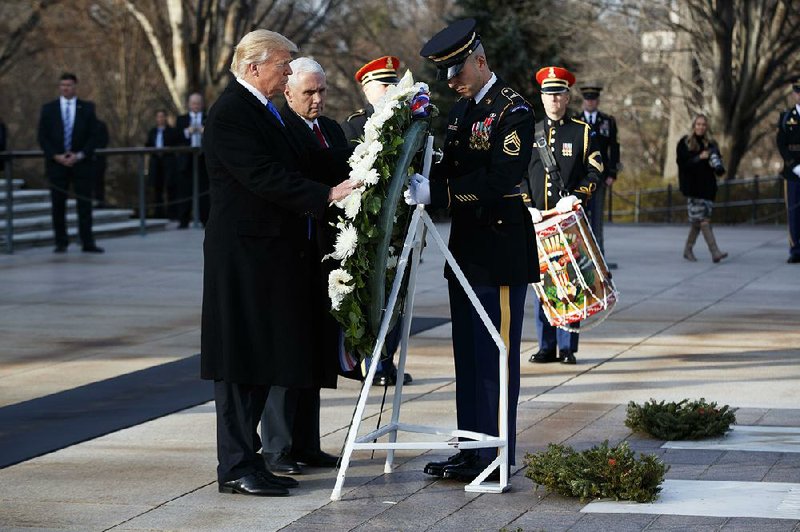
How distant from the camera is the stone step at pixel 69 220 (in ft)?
64.4

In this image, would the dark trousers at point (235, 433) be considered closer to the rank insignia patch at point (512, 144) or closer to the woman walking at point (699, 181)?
the rank insignia patch at point (512, 144)

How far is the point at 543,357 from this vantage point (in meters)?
10.6

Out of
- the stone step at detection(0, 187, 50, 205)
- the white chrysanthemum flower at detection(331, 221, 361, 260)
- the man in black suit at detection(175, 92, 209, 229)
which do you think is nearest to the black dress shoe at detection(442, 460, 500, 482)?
the white chrysanthemum flower at detection(331, 221, 361, 260)

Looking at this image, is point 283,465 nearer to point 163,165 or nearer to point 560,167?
point 560,167

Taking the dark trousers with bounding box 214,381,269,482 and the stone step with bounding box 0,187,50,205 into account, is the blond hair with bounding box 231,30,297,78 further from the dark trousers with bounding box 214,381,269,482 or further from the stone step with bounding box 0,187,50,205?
the stone step with bounding box 0,187,50,205

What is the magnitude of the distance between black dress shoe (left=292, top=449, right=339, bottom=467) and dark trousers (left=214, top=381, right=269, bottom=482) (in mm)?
Result: 495

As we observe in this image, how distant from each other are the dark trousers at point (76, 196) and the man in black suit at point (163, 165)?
190 inches

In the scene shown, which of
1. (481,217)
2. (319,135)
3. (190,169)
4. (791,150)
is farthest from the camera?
(190,169)

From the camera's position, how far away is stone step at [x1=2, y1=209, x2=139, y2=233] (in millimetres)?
19625

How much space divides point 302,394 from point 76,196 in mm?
11624

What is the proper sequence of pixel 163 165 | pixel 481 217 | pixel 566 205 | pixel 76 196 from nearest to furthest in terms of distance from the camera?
pixel 481 217 → pixel 566 205 → pixel 76 196 → pixel 163 165

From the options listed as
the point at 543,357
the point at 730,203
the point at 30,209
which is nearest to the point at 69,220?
the point at 30,209

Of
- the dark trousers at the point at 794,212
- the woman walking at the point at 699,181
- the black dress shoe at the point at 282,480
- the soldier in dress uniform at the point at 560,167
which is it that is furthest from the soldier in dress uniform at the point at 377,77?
the woman walking at the point at 699,181

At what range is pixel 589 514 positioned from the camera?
20.1 ft
